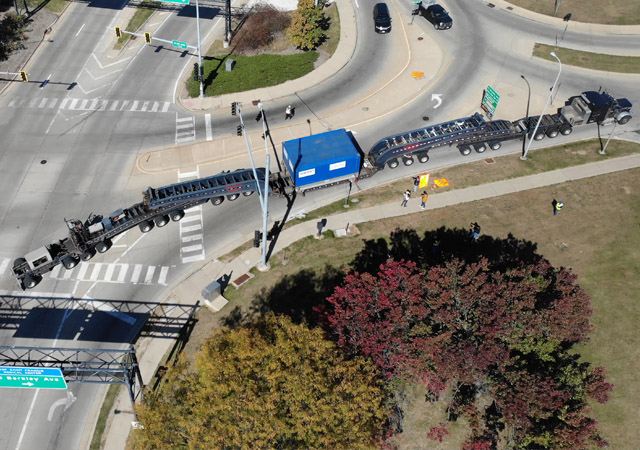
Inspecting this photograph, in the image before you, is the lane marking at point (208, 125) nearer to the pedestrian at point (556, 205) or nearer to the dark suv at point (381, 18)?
the dark suv at point (381, 18)

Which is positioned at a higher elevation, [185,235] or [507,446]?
[185,235]

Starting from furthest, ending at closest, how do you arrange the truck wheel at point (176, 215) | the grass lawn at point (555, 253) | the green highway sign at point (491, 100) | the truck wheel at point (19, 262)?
the green highway sign at point (491, 100) → the truck wheel at point (176, 215) → the truck wheel at point (19, 262) → the grass lawn at point (555, 253)

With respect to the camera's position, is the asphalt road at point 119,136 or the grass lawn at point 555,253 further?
the asphalt road at point 119,136

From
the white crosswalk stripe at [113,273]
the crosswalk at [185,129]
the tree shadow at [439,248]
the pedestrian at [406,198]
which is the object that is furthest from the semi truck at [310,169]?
the crosswalk at [185,129]

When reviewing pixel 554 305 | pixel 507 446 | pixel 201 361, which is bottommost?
pixel 507 446

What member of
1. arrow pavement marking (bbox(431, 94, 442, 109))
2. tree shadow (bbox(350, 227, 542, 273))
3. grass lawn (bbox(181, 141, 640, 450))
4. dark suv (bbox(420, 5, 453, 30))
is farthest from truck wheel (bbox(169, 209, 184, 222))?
dark suv (bbox(420, 5, 453, 30))

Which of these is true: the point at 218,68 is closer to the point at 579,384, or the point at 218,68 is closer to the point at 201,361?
the point at 201,361

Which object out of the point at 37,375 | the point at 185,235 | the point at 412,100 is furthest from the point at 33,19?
the point at 37,375

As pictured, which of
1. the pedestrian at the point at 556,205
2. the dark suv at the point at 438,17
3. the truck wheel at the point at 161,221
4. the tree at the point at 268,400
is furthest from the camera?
the dark suv at the point at 438,17
